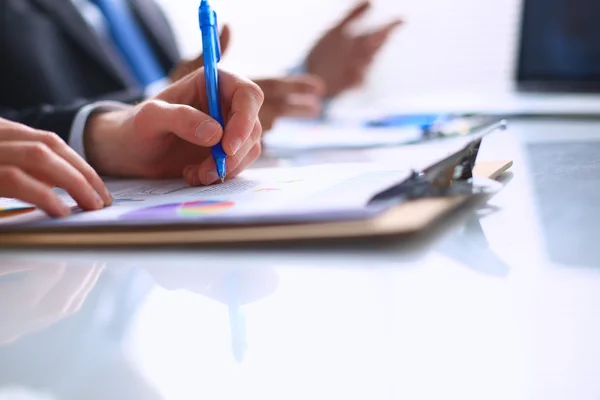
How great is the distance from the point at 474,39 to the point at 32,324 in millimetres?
2453

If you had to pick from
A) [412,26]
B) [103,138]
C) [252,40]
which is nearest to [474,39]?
[412,26]

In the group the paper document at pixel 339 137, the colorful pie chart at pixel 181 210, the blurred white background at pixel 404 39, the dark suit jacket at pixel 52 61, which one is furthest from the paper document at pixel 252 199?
the blurred white background at pixel 404 39

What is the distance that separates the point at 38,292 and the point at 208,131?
8.4 inches

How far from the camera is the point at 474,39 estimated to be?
248 centimetres

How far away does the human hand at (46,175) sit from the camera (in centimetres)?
41

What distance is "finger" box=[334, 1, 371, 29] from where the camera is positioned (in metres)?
1.29

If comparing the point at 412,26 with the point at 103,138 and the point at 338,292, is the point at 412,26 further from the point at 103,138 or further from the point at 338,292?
the point at 338,292

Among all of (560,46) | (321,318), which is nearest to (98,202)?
(321,318)

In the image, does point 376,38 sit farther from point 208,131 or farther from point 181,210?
point 181,210

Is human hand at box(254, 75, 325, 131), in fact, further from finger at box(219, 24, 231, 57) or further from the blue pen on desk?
the blue pen on desk

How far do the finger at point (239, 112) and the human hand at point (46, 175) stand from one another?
0.11m

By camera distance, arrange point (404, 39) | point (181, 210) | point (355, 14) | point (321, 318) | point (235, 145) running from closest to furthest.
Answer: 1. point (321, 318)
2. point (181, 210)
3. point (235, 145)
4. point (355, 14)
5. point (404, 39)

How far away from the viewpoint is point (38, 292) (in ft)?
1.02

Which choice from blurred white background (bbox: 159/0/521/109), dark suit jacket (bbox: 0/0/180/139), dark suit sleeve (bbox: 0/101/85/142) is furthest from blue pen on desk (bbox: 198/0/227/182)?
blurred white background (bbox: 159/0/521/109)
